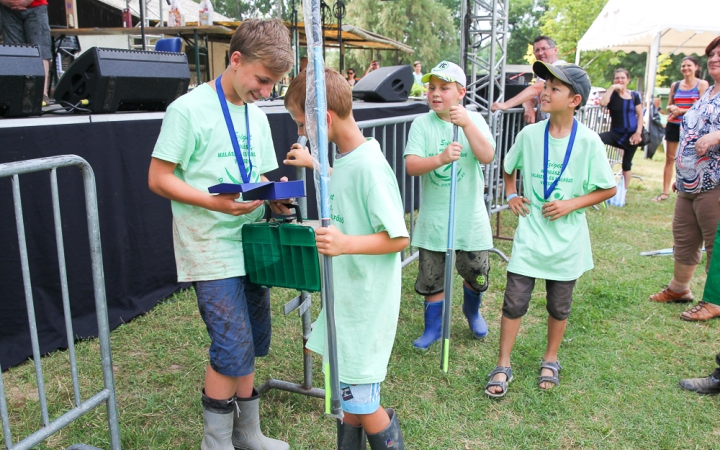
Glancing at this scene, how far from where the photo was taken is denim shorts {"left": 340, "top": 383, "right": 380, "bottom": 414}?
2068mm

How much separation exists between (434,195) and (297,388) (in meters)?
1.39

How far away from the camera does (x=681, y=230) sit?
4.49 meters

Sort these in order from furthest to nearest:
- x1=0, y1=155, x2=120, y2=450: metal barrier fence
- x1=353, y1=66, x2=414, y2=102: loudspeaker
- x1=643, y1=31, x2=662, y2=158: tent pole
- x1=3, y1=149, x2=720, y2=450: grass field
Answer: x1=643, y1=31, x2=662, y2=158: tent pole
x1=353, y1=66, x2=414, y2=102: loudspeaker
x1=3, y1=149, x2=720, y2=450: grass field
x1=0, y1=155, x2=120, y2=450: metal barrier fence

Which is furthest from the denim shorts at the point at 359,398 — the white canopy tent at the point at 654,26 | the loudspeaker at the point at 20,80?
the white canopy tent at the point at 654,26

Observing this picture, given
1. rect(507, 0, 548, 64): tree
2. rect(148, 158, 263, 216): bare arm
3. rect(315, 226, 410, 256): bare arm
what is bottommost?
rect(315, 226, 410, 256): bare arm

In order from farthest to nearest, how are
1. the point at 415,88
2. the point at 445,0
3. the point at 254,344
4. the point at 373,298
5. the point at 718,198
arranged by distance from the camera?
the point at 445,0 → the point at 415,88 → the point at 718,198 → the point at 254,344 → the point at 373,298

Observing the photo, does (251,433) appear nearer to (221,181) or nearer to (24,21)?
(221,181)

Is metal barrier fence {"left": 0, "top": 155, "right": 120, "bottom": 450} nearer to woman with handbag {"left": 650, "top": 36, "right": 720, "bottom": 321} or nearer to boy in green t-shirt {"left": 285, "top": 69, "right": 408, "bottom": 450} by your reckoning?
boy in green t-shirt {"left": 285, "top": 69, "right": 408, "bottom": 450}

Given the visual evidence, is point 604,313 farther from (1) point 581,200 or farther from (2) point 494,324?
(1) point 581,200

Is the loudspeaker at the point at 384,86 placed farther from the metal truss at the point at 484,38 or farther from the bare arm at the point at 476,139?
the bare arm at the point at 476,139

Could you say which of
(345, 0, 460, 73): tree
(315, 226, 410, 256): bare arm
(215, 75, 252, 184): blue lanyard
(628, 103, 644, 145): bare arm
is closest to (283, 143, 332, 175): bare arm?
(215, 75, 252, 184): blue lanyard

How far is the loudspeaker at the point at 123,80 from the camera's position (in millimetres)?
3992

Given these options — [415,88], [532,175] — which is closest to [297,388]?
[532,175]

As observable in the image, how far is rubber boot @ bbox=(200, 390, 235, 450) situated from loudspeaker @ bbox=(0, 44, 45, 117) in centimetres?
241
